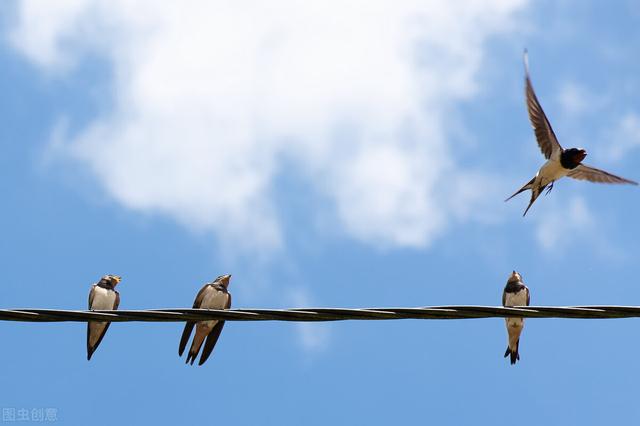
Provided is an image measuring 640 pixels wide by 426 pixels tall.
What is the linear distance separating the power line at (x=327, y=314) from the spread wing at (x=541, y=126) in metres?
6.24

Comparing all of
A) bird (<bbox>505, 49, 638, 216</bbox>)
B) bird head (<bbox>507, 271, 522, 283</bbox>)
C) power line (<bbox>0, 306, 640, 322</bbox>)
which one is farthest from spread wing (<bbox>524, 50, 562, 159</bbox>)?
power line (<bbox>0, 306, 640, 322</bbox>)

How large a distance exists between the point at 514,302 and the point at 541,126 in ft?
5.74

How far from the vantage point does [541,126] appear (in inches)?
400

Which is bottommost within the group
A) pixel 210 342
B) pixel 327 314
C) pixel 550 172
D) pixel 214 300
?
pixel 327 314

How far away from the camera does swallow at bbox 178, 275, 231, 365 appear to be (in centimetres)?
836

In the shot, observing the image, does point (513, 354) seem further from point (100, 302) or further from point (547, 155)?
point (100, 302)

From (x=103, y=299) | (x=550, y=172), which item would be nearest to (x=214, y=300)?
(x=103, y=299)

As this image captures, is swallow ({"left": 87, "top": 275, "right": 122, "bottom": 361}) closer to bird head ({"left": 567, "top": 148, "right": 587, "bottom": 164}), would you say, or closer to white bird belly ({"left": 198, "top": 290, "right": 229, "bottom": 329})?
white bird belly ({"left": 198, "top": 290, "right": 229, "bottom": 329})

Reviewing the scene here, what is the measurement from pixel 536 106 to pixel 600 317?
6.26 m

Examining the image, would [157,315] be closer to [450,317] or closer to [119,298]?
[450,317]

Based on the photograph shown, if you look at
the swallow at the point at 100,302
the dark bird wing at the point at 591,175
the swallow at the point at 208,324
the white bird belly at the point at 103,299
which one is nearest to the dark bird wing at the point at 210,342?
the swallow at the point at 208,324

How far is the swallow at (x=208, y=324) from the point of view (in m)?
8.36

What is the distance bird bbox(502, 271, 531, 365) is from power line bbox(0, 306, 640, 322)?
5.39m

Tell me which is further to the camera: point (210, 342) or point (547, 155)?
point (547, 155)
